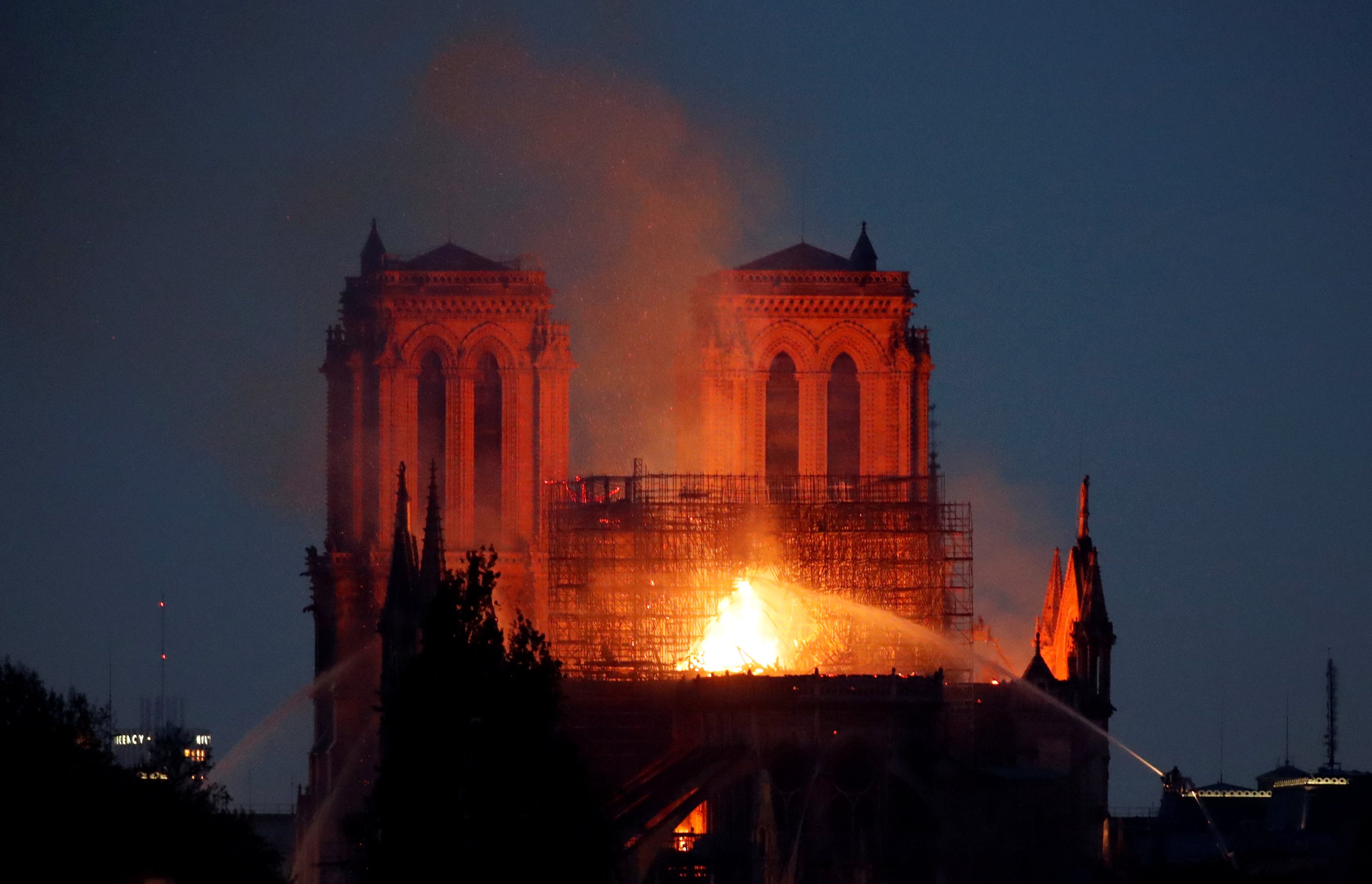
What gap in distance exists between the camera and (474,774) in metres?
55.3

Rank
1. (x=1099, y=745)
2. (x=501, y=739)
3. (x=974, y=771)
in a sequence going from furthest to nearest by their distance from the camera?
1. (x=1099, y=745)
2. (x=974, y=771)
3. (x=501, y=739)

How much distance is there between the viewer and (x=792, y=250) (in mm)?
98688

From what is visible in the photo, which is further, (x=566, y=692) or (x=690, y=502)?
(x=690, y=502)

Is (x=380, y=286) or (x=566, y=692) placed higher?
(x=380, y=286)

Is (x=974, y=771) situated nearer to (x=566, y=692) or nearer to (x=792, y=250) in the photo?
(x=566, y=692)

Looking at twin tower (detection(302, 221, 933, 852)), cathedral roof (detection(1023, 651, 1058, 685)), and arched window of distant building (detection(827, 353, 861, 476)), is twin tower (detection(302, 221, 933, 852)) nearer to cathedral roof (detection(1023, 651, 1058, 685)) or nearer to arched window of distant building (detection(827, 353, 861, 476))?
arched window of distant building (detection(827, 353, 861, 476))

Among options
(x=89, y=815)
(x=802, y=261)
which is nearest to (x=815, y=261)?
(x=802, y=261)

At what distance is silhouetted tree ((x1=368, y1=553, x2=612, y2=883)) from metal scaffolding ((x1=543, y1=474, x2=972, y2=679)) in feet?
114

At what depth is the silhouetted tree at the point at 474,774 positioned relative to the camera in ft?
178

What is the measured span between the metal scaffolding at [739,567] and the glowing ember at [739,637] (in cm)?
29

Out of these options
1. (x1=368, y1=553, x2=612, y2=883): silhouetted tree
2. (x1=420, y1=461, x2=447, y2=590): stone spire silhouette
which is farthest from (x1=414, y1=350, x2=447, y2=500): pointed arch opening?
(x1=368, y1=553, x2=612, y2=883): silhouetted tree

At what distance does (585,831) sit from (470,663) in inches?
147

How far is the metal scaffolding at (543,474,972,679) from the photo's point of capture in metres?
92.9

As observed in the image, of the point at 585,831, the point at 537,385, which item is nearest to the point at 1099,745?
the point at 537,385
